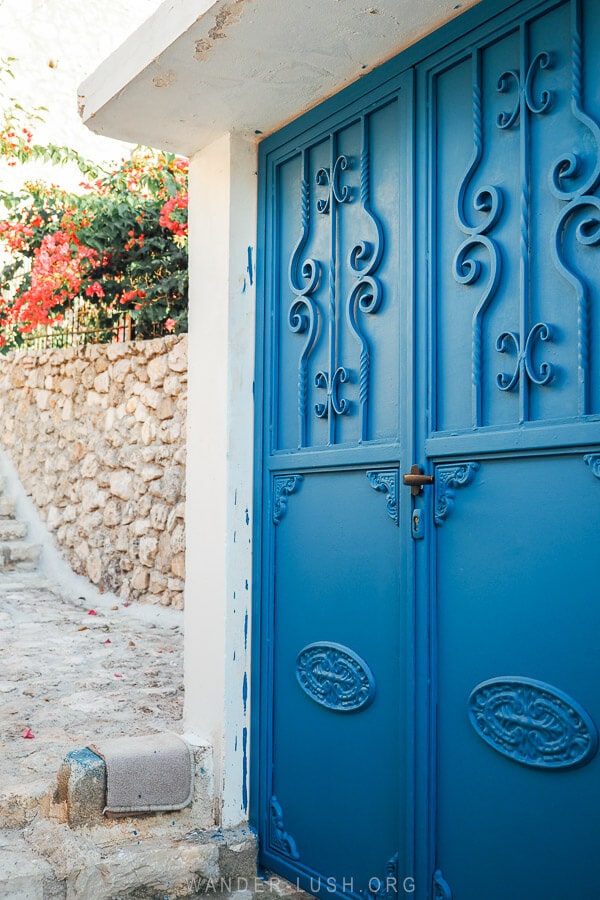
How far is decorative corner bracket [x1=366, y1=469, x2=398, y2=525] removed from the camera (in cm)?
240

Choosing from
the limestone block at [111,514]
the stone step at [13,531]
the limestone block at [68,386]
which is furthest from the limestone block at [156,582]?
the stone step at [13,531]

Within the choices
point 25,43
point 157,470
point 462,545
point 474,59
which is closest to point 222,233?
point 474,59

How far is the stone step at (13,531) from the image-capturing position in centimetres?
812

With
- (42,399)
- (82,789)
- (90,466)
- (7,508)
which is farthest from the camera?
Answer: (7,508)

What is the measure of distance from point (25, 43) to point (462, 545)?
1716 cm

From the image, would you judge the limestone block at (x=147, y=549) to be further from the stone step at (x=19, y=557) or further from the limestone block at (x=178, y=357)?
the stone step at (x=19, y=557)

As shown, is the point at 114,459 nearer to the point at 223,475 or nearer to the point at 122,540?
the point at 122,540

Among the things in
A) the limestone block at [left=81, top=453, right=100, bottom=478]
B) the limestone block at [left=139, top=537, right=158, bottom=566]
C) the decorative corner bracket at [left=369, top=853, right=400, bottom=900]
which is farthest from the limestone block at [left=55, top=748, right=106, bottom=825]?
the limestone block at [left=81, top=453, right=100, bottom=478]

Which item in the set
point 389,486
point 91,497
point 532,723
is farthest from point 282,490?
point 91,497

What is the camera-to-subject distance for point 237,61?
252cm

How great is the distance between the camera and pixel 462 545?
2.19m

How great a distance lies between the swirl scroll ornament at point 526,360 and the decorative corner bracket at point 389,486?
455 millimetres

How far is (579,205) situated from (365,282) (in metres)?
0.77

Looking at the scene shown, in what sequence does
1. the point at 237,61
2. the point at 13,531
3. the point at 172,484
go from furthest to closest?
the point at 13,531, the point at 172,484, the point at 237,61
